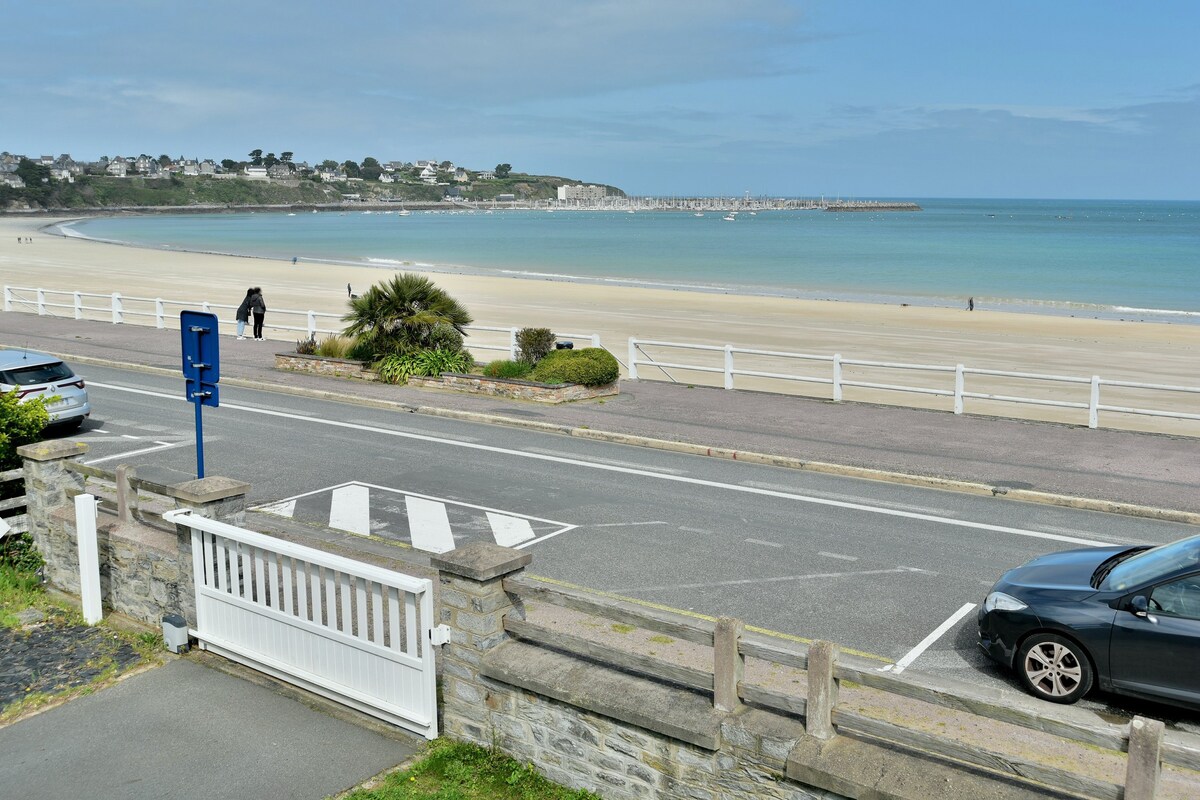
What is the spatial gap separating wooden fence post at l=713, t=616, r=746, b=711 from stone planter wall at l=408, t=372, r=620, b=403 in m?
16.1

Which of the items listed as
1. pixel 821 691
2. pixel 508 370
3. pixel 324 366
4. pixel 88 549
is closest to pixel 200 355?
pixel 88 549

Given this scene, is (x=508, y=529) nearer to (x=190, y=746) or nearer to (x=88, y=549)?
(x=88, y=549)

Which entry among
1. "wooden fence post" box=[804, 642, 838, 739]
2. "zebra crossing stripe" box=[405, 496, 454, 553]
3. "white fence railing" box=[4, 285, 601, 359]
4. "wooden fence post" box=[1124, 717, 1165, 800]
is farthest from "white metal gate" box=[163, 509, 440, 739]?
"white fence railing" box=[4, 285, 601, 359]

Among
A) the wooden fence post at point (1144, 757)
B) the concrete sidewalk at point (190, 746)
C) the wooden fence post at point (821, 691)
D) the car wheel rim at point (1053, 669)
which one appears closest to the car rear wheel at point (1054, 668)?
the car wheel rim at point (1053, 669)

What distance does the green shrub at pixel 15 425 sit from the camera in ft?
41.0

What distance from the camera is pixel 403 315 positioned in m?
25.7

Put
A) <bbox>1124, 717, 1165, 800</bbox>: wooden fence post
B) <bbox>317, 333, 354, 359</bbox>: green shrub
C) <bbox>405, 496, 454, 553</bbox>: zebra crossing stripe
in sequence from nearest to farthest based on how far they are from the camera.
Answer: <bbox>1124, 717, 1165, 800</bbox>: wooden fence post → <bbox>405, 496, 454, 553</bbox>: zebra crossing stripe → <bbox>317, 333, 354, 359</bbox>: green shrub

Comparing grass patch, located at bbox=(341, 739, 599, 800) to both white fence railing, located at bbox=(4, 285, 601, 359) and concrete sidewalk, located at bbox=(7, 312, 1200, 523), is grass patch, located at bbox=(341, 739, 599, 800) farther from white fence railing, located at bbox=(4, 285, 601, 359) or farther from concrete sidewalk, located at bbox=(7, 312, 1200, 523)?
white fence railing, located at bbox=(4, 285, 601, 359)

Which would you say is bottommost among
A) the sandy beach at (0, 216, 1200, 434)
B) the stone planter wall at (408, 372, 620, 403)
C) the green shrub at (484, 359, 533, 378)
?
the sandy beach at (0, 216, 1200, 434)

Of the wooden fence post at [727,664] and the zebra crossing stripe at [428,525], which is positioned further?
the zebra crossing stripe at [428,525]

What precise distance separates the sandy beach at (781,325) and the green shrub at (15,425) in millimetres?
19141

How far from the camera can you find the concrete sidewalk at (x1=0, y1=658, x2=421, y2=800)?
24.8ft

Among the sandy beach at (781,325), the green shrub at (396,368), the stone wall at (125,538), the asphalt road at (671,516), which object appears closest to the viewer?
the stone wall at (125,538)

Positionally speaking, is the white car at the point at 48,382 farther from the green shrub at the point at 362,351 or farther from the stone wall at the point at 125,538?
the stone wall at the point at 125,538
